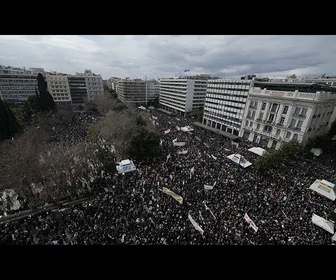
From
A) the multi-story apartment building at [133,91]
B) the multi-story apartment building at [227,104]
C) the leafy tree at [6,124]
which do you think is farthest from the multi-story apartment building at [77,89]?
the multi-story apartment building at [227,104]

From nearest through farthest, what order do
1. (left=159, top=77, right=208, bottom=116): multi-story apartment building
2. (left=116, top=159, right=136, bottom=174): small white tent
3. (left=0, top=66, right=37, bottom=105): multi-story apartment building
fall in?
(left=116, top=159, right=136, bottom=174): small white tent, (left=0, top=66, right=37, bottom=105): multi-story apartment building, (left=159, top=77, right=208, bottom=116): multi-story apartment building

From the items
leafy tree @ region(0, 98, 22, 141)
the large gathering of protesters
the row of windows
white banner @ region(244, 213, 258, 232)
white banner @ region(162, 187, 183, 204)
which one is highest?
the row of windows

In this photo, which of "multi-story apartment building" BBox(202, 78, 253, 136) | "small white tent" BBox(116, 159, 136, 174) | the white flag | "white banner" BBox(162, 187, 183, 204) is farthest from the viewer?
"multi-story apartment building" BBox(202, 78, 253, 136)

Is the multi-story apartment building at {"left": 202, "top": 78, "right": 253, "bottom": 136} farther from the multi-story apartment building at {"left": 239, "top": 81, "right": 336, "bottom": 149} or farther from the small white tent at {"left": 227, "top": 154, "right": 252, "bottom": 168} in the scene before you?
the small white tent at {"left": 227, "top": 154, "right": 252, "bottom": 168}

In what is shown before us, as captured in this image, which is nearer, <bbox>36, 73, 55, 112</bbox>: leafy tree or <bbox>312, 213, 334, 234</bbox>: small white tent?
<bbox>312, 213, 334, 234</bbox>: small white tent

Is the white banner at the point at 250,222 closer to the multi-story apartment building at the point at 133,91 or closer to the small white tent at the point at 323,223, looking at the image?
the small white tent at the point at 323,223

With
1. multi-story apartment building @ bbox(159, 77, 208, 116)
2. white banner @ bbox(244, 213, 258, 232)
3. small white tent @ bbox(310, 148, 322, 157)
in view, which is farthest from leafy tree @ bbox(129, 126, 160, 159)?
multi-story apartment building @ bbox(159, 77, 208, 116)

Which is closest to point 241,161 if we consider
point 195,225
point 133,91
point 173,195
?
point 173,195
